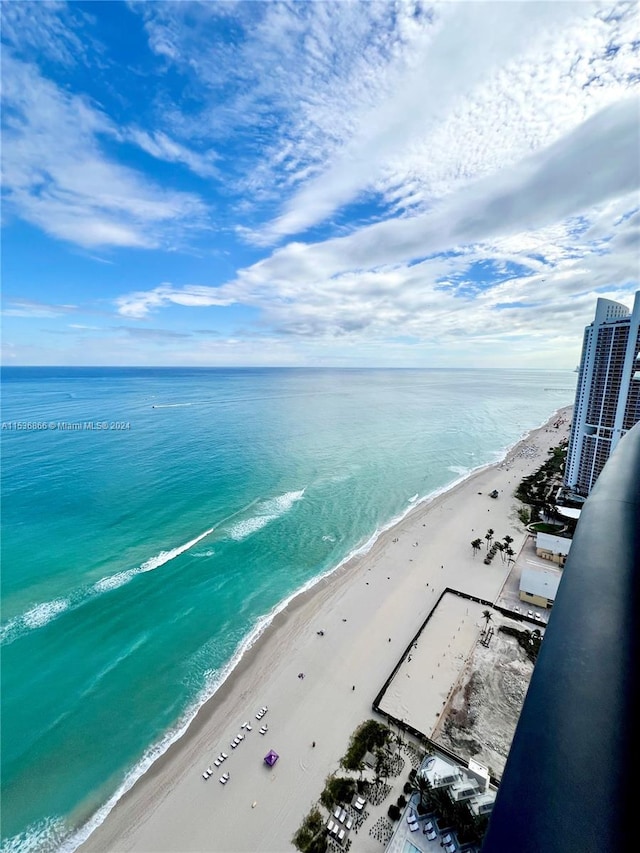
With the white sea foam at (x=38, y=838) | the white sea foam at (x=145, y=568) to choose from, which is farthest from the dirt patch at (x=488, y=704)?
the white sea foam at (x=145, y=568)

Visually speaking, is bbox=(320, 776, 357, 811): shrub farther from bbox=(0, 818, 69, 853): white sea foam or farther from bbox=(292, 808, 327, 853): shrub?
bbox=(0, 818, 69, 853): white sea foam

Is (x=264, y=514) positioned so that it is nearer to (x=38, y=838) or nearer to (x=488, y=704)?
(x=488, y=704)

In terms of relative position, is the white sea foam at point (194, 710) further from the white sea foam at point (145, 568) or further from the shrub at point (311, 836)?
the white sea foam at point (145, 568)

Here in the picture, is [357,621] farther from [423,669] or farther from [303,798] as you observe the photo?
[303,798]

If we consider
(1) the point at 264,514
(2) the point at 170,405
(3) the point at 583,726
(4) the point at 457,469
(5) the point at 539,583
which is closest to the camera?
(3) the point at 583,726

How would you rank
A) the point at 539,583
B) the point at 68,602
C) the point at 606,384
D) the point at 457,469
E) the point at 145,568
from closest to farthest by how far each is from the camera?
1. the point at 539,583
2. the point at 68,602
3. the point at 145,568
4. the point at 606,384
5. the point at 457,469

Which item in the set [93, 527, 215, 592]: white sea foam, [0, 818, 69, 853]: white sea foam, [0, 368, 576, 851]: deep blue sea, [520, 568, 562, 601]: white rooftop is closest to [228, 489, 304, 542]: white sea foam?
[0, 368, 576, 851]: deep blue sea

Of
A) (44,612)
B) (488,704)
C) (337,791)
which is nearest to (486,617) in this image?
(488,704)
